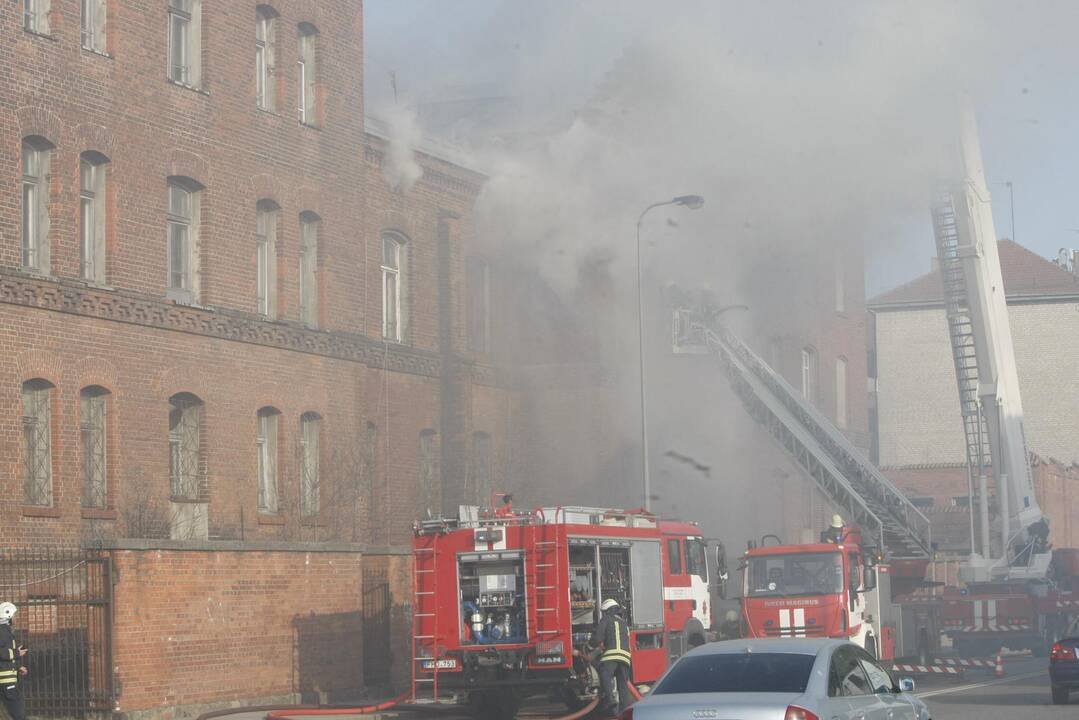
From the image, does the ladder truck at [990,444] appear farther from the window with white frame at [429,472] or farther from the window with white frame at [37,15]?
the window with white frame at [37,15]

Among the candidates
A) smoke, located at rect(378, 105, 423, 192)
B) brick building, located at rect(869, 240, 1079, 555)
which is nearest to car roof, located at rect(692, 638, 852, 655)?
smoke, located at rect(378, 105, 423, 192)

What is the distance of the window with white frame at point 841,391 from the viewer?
182 ft

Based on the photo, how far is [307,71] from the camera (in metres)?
32.2

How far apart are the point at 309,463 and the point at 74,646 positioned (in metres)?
12.2

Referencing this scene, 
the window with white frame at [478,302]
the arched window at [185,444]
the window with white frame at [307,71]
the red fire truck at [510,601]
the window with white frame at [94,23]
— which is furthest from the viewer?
the window with white frame at [478,302]

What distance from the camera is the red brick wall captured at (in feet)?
63.1

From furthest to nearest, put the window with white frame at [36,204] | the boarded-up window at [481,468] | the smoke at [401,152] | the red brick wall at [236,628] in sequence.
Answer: the boarded-up window at [481,468] < the smoke at [401,152] < the window with white frame at [36,204] < the red brick wall at [236,628]

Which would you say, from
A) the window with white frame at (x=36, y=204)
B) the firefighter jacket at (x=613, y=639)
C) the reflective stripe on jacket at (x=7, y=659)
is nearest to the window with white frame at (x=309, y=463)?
the window with white frame at (x=36, y=204)

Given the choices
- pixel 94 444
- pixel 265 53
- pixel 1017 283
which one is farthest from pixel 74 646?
pixel 1017 283

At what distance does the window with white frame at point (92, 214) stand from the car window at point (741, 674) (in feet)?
56.3

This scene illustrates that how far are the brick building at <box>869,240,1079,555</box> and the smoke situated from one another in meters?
42.9

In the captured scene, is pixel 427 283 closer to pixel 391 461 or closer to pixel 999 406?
pixel 391 461

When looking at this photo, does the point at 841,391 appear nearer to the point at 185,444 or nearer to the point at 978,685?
the point at 978,685

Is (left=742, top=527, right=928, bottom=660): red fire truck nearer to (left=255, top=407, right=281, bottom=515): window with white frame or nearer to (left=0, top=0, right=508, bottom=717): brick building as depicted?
(left=0, top=0, right=508, bottom=717): brick building
